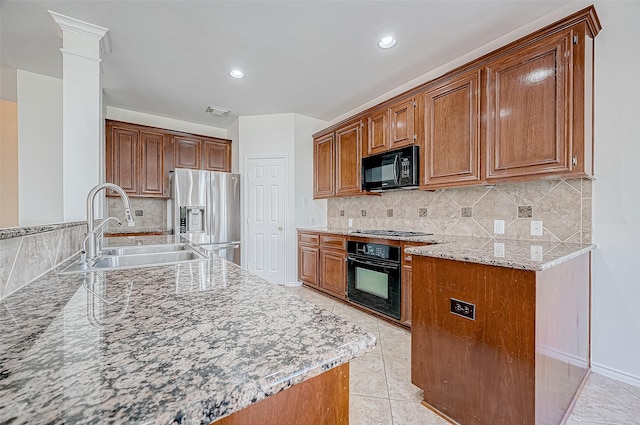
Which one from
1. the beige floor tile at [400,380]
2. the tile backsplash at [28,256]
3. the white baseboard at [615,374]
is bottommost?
the beige floor tile at [400,380]

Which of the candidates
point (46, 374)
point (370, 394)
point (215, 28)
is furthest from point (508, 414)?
point (215, 28)

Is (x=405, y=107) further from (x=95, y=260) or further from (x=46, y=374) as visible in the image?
(x=46, y=374)

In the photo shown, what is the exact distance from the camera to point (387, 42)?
95.3 inches

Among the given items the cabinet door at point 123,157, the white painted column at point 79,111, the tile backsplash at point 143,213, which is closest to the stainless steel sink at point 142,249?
the white painted column at point 79,111

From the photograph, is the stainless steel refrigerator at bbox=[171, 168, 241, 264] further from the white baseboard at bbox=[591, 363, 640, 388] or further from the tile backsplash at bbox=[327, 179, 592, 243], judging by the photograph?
the white baseboard at bbox=[591, 363, 640, 388]

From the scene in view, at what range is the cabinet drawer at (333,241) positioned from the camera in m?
3.23

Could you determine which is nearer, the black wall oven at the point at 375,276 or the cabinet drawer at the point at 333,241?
the black wall oven at the point at 375,276

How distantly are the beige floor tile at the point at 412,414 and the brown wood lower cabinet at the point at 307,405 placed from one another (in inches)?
48.7

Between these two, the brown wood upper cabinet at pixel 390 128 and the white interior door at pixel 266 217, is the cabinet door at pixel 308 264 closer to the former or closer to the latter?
the white interior door at pixel 266 217

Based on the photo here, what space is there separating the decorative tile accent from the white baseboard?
3.56 ft

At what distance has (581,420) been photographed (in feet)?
4.82

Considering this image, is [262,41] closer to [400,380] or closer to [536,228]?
[536,228]

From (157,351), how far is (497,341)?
1.43m

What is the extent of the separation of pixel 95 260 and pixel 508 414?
2.07m
